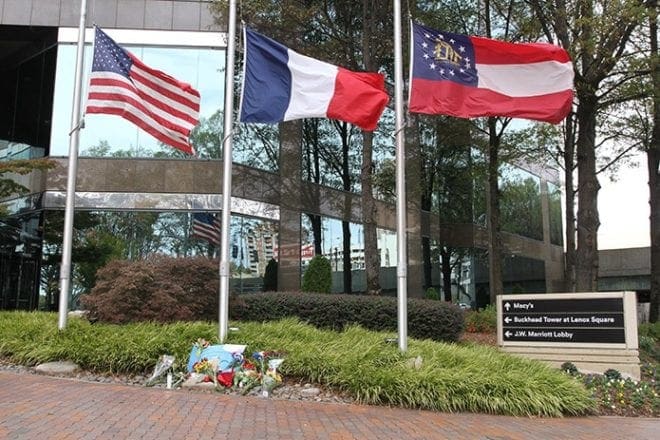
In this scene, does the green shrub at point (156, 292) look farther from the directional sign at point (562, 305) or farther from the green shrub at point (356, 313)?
the directional sign at point (562, 305)

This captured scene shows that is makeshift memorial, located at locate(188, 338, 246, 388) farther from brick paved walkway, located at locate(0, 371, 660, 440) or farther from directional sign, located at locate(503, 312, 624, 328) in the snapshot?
directional sign, located at locate(503, 312, 624, 328)

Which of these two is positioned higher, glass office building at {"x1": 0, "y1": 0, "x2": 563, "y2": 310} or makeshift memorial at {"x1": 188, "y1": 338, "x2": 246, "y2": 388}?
glass office building at {"x1": 0, "y1": 0, "x2": 563, "y2": 310}

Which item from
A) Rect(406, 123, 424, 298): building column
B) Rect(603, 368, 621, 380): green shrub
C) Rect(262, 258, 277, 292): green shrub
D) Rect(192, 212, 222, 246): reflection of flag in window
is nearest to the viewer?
Rect(603, 368, 621, 380): green shrub

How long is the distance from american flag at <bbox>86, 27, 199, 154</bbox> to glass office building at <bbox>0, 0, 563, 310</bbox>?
871 cm

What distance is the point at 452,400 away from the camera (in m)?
8.84

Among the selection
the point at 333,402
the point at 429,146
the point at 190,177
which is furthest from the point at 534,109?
the point at 429,146

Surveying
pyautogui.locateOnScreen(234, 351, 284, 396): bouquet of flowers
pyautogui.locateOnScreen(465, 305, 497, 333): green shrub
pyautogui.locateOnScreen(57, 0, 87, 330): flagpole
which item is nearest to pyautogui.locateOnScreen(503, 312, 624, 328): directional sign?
pyautogui.locateOnScreen(234, 351, 284, 396): bouquet of flowers

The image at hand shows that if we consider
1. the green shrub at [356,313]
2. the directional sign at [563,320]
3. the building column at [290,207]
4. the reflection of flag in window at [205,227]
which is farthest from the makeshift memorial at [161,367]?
the building column at [290,207]

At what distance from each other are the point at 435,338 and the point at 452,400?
4599mm

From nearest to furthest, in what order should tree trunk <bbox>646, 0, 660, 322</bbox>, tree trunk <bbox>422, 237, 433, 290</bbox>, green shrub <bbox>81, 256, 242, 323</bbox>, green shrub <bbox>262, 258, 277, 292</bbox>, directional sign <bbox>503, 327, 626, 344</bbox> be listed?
1. green shrub <bbox>81, 256, 242, 323</bbox>
2. directional sign <bbox>503, 327, 626, 344</bbox>
3. green shrub <bbox>262, 258, 277, 292</bbox>
4. tree trunk <bbox>646, 0, 660, 322</bbox>
5. tree trunk <bbox>422, 237, 433, 290</bbox>

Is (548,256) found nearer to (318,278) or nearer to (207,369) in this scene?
(318,278)

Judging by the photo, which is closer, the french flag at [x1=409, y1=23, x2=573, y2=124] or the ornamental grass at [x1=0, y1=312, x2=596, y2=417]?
the ornamental grass at [x1=0, y1=312, x2=596, y2=417]

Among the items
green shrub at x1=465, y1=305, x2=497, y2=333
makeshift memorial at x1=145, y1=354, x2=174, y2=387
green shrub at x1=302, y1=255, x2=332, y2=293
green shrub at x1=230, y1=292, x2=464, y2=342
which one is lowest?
makeshift memorial at x1=145, y1=354, x2=174, y2=387

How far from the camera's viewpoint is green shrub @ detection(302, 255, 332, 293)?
1823 cm
